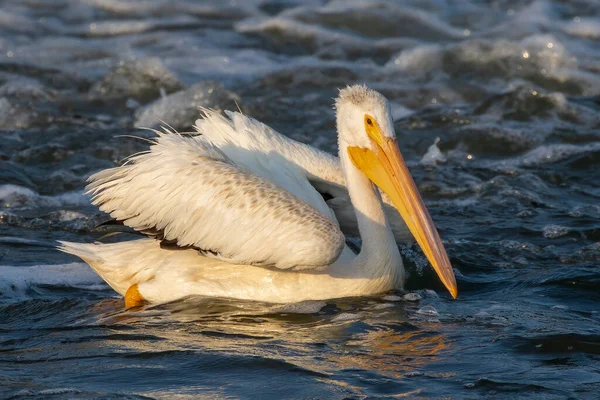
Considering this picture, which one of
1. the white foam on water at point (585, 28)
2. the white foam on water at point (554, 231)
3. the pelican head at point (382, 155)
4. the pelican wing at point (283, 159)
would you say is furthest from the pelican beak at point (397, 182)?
the white foam on water at point (585, 28)

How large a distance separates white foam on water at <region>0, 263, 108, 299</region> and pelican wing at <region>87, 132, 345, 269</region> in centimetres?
64

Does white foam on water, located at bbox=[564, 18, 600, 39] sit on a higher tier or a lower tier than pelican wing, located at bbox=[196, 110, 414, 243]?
higher

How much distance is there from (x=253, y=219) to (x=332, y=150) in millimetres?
A: 3389

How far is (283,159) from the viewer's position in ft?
16.4

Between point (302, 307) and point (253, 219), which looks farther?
point (302, 307)

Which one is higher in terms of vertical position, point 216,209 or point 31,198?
point 216,209

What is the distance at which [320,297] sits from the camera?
182 inches

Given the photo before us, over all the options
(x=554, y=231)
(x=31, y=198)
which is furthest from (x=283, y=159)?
(x=31, y=198)

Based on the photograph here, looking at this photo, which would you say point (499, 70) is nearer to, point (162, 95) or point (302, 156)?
point (162, 95)

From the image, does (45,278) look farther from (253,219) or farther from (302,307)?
(302,307)

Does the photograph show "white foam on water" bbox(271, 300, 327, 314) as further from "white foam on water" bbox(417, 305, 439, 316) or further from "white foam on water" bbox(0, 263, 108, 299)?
"white foam on water" bbox(0, 263, 108, 299)

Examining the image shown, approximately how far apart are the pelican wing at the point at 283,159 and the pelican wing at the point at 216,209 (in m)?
0.18

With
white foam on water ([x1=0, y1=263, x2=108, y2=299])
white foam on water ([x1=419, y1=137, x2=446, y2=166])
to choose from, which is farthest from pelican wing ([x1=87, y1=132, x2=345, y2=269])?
white foam on water ([x1=419, y1=137, x2=446, y2=166])

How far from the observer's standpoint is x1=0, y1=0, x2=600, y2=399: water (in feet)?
12.4
